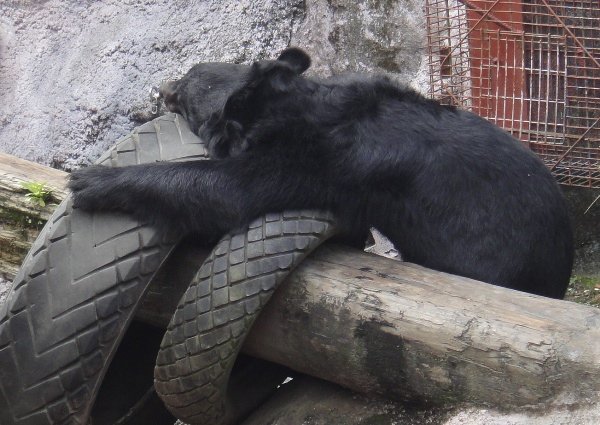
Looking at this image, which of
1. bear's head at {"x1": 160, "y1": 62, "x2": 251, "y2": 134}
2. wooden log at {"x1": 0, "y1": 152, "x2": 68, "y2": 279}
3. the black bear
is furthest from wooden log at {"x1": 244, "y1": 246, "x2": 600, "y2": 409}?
wooden log at {"x1": 0, "y1": 152, "x2": 68, "y2": 279}

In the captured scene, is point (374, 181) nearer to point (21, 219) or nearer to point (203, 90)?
point (203, 90)

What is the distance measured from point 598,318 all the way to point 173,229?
4.98 feet

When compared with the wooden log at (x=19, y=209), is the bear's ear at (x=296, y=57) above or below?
above

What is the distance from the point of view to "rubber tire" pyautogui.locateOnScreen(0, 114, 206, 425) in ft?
10.8

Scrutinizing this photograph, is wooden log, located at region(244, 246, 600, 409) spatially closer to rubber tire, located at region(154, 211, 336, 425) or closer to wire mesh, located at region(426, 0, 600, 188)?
rubber tire, located at region(154, 211, 336, 425)

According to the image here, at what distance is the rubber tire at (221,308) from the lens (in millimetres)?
3242

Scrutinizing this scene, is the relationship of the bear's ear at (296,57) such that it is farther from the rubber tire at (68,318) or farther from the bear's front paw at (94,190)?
the rubber tire at (68,318)

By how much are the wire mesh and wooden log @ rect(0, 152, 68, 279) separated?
2574 mm

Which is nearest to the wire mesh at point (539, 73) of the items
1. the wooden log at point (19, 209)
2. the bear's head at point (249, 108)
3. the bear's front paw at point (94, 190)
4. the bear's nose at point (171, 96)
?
the bear's head at point (249, 108)

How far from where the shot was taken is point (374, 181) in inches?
147

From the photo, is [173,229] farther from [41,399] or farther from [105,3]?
[105,3]

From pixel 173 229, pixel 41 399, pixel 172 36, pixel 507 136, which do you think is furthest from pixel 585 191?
pixel 41 399

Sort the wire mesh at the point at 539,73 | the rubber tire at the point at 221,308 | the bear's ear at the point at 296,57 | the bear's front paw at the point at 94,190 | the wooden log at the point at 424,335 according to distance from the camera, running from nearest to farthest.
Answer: the wooden log at the point at 424,335
the rubber tire at the point at 221,308
the bear's front paw at the point at 94,190
the bear's ear at the point at 296,57
the wire mesh at the point at 539,73

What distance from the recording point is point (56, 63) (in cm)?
707
